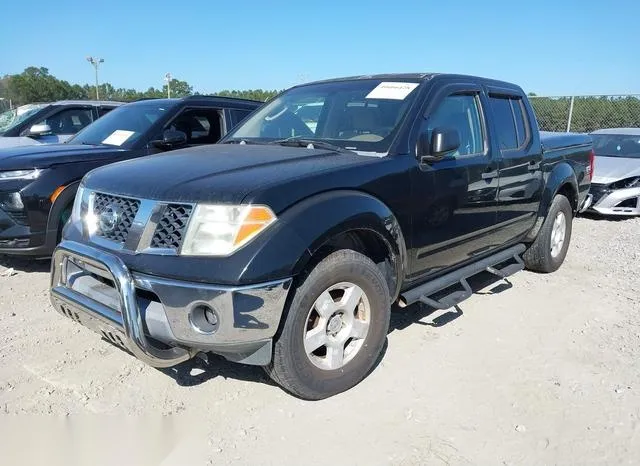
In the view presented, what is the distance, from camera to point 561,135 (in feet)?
18.8

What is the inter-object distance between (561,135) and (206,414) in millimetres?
4813

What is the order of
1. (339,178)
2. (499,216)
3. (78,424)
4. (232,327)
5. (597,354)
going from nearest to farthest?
(232,327) < (78,424) < (339,178) < (597,354) < (499,216)

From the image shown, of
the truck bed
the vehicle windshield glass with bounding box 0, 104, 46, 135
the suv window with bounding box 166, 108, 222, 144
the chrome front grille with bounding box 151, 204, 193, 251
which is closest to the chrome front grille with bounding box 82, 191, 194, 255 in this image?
the chrome front grille with bounding box 151, 204, 193, 251

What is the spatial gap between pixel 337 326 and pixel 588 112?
1515 cm

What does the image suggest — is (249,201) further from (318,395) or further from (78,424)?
(78,424)

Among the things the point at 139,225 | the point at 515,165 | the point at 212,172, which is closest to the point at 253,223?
the point at 212,172

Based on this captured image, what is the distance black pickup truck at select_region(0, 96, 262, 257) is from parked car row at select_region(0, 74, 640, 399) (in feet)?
0.06

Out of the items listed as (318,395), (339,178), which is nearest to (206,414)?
(318,395)

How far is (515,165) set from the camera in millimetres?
4477

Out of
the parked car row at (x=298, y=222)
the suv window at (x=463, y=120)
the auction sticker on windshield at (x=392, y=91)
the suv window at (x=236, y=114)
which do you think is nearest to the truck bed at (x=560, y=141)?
the parked car row at (x=298, y=222)

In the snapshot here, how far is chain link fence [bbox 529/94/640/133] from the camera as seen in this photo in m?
14.8

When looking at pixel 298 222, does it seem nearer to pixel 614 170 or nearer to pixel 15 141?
pixel 15 141

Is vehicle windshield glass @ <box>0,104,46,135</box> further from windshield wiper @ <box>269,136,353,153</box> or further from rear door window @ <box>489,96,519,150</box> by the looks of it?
rear door window @ <box>489,96,519,150</box>

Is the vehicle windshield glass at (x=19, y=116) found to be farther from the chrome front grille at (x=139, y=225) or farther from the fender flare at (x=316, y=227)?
the fender flare at (x=316, y=227)
